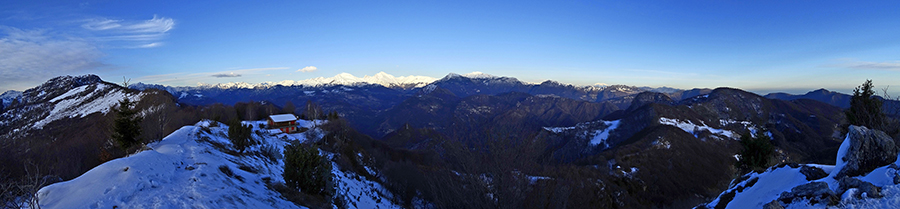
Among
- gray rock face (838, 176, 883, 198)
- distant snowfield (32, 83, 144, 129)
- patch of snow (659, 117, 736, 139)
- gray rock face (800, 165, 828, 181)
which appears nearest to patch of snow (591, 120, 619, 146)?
patch of snow (659, 117, 736, 139)

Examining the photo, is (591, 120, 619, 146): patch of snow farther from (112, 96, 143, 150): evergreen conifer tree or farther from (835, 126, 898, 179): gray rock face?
(112, 96, 143, 150): evergreen conifer tree

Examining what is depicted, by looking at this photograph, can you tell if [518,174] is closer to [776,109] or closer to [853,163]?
[853,163]

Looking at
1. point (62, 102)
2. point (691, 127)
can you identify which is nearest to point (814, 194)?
point (691, 127)

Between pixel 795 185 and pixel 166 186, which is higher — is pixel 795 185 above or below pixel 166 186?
below

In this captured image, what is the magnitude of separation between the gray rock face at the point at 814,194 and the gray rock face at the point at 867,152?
1928mm

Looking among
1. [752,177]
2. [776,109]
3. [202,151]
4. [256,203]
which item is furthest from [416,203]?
[776,109]

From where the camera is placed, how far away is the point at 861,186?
8.67m

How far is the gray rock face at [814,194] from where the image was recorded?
886 centimetres

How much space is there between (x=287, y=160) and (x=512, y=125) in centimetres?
1063

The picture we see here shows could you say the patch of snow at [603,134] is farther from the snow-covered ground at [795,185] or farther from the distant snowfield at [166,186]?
the distant snowfield at [166,186]

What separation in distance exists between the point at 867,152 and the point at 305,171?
21020 mm

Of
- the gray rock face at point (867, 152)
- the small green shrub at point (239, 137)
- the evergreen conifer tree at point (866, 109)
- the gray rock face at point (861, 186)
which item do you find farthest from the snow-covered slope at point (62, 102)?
the evergreen conifer tree at point (866, 109)

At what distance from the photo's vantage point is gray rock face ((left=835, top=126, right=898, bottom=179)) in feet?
33.2

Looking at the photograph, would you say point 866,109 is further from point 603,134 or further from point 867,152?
point 603,134
